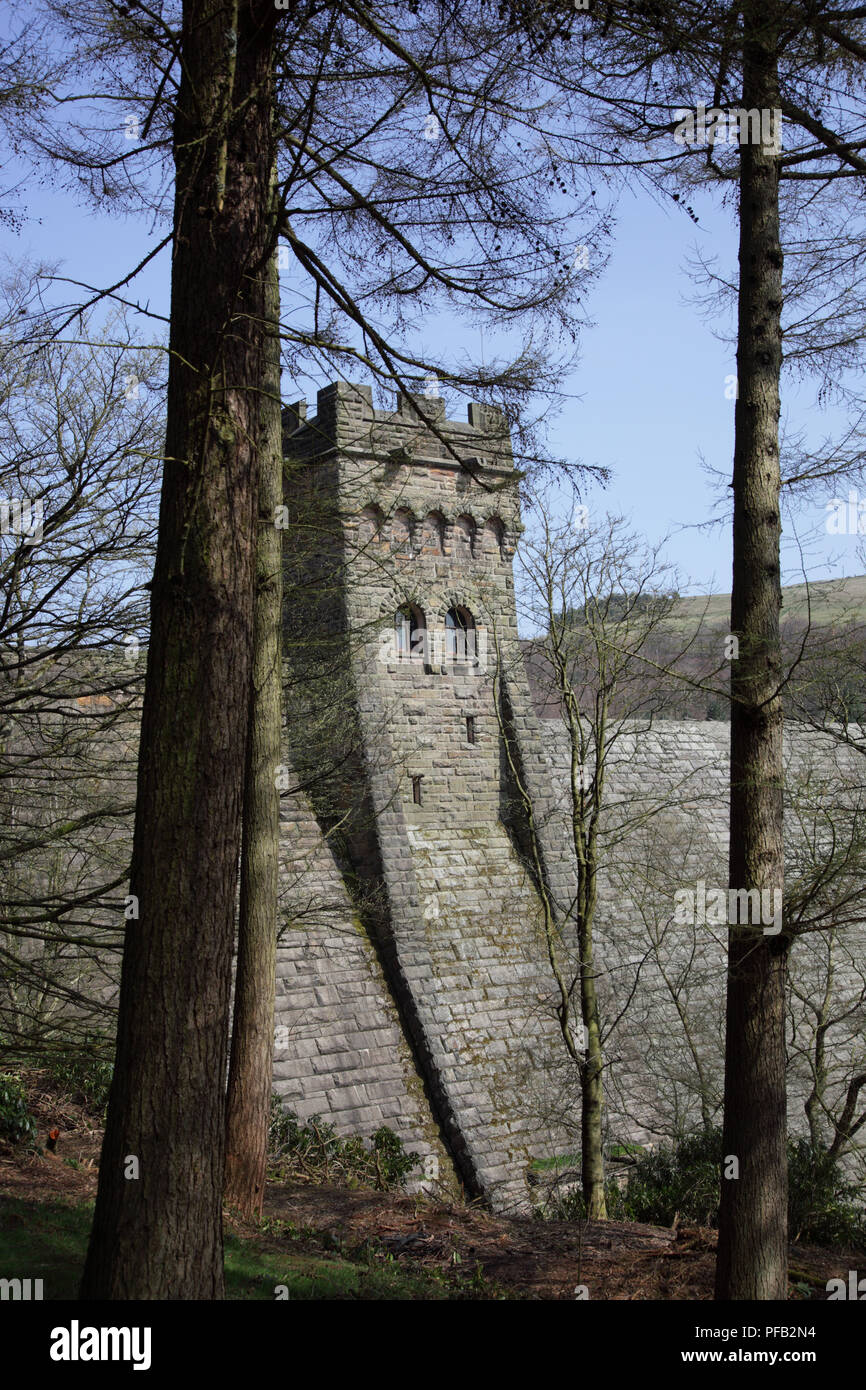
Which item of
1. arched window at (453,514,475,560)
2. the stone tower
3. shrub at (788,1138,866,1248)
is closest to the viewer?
shrub at (788,1138,866,1248)

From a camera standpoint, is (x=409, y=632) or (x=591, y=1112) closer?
(x=591, y=1112)

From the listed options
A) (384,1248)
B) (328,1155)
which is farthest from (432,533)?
(384,1248)

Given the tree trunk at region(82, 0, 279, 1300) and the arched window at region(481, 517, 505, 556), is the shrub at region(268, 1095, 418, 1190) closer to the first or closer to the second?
the tree trunk at region(82, 0, 279, 1300)

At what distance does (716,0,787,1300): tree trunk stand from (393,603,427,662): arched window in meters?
9.24

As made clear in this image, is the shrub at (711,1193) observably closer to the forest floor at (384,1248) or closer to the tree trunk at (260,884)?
the forest floor at (384,1248)

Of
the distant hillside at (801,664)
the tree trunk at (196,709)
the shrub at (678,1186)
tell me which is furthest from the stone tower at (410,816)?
the tree trunk at (196,709)

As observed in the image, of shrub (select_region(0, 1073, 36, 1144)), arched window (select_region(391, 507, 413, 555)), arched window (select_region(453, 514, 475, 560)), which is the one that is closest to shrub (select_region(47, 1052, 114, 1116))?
shrub (select_region(0, 1073, 36, 1144))

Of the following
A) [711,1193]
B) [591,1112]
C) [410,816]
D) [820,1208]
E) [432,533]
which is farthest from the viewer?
[432,533]

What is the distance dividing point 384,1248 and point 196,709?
16.6 ft

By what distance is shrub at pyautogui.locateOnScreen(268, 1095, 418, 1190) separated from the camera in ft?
35.9

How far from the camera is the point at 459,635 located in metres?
16.6

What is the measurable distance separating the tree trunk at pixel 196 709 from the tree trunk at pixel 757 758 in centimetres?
297

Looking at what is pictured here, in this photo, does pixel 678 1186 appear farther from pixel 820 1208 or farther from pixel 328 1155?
pixel 328 1155

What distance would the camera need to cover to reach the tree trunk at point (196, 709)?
409cm
